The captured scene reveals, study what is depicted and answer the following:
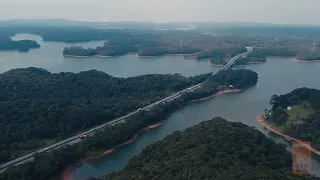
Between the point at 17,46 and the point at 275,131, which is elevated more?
the point at 17,46

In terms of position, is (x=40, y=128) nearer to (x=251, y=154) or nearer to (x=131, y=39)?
(x=251, y=154)

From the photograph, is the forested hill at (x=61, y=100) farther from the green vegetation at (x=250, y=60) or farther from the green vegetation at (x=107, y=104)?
the green vegetation at (x=250, y=60)

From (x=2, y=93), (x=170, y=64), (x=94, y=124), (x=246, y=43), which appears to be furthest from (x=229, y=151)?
(x=246, y=43)

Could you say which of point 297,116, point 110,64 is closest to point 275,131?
point 297,116

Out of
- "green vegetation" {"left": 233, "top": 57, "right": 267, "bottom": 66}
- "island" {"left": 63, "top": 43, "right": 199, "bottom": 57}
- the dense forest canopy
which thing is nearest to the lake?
"island" {"left": 63, "top": 43, "right": 199, "bottom": 57}

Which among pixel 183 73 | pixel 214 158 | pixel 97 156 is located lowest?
pixel 97 156

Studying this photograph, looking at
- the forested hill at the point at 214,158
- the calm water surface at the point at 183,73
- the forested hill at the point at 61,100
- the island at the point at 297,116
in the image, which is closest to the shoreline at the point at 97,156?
the calm water surface at the point at 183,73

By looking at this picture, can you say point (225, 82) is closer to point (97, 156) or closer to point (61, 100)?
point (61, 100)
